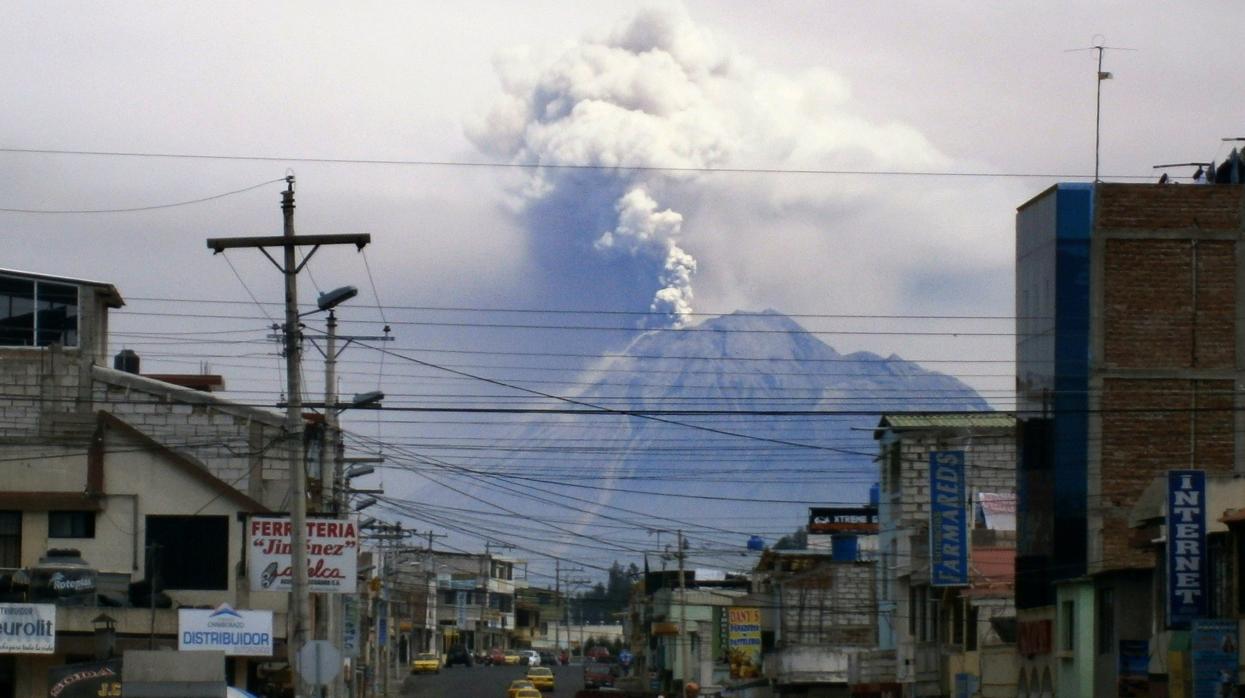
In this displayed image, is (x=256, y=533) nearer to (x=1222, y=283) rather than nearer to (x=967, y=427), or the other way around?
(x=1222, y=283)

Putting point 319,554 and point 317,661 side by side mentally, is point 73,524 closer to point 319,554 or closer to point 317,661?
point 319,554

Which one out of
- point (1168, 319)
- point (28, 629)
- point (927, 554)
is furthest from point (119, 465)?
point (1168, 319)

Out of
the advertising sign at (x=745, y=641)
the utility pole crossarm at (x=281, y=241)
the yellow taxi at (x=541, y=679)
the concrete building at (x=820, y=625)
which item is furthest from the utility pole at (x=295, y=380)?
the yellow taxi at (x=541, y=679)

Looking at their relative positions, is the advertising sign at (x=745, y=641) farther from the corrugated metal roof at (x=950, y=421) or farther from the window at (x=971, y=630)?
the window at (x=971, y=630)

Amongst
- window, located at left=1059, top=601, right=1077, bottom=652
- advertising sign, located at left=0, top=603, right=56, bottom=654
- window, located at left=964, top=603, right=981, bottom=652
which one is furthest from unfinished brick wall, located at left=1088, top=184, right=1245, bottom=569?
advertising sign, located at left=0, top=603, right=56, bottom=654

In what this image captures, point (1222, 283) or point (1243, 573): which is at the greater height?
point (1222, 283)

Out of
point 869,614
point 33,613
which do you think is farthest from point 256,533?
point 869,614
